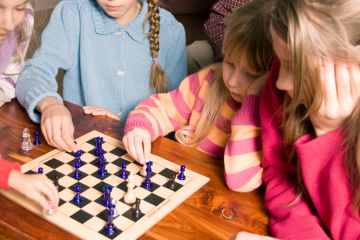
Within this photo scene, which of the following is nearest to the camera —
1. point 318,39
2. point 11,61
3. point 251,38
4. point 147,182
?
point 318,39

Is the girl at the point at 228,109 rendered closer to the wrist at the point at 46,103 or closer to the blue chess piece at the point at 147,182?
the blue chess piece at the point at 147,182

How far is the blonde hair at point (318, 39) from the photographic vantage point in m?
0.73

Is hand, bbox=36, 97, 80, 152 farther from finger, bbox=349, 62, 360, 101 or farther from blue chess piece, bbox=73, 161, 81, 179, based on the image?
finger, bbox=349, 62, 360, 101

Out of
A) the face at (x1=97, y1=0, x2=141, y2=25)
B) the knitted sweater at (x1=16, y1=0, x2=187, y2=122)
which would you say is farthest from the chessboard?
the face at (x1=97, y1=0, x2=141, y2=25)

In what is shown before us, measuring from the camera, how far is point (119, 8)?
1.54 metres

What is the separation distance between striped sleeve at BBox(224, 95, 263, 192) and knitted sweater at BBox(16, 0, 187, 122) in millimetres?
772

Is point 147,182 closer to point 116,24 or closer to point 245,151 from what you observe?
Result: point 245,151

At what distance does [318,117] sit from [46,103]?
90cm

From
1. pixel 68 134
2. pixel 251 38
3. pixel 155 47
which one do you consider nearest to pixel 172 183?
pixel 68 134

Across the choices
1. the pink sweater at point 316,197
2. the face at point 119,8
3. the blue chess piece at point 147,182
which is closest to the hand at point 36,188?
the blue chess piece at point 147,182

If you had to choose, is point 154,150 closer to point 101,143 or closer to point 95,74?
point 101,143

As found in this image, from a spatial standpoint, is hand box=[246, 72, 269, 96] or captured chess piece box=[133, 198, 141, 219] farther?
hand box=[246, 72, 269, 96]

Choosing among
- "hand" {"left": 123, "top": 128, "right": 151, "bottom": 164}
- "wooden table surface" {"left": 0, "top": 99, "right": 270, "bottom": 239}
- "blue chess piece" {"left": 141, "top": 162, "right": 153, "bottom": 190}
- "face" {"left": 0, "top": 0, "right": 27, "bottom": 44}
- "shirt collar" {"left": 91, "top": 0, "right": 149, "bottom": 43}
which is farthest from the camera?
"shirt collar" {"left": 91, "top": 0, "right": 149, "bottom": 43}

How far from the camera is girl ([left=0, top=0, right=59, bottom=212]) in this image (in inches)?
33.7
